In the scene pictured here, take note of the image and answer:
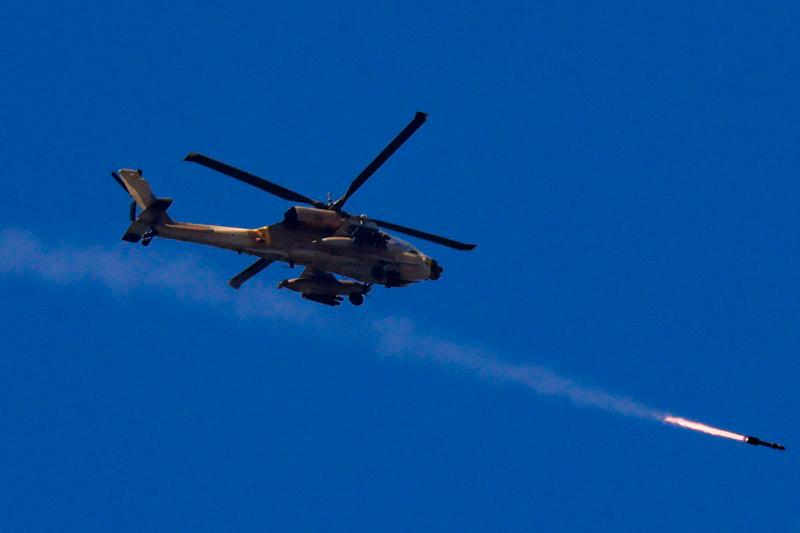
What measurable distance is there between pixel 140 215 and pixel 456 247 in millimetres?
13492

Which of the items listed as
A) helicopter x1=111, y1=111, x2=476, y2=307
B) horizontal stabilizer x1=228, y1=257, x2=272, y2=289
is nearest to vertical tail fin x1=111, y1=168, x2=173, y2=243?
helicopter x1=111, y1=111, x2=476, y2=307

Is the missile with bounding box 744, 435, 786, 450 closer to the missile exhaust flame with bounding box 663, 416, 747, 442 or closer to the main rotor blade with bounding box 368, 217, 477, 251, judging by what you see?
the missile exhaust flame with bounding box 663, 416, 747, 442

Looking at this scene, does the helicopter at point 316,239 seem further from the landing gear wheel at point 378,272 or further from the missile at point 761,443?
the missile at point 761,443

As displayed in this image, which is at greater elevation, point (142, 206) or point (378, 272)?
point (378, 272)

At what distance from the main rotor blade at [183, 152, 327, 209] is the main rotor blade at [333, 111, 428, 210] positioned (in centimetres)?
123

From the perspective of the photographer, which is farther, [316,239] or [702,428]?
[702,428]

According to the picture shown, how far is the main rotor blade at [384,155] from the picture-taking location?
55.6 metres

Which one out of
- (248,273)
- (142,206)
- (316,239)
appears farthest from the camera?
(248,273)

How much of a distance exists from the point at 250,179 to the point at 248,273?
7612 millimetres

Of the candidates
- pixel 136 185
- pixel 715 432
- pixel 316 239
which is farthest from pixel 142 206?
pixel 715 432

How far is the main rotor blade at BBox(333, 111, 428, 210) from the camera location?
55.6m

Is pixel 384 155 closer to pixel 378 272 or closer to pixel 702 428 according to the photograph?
pixel 378 272

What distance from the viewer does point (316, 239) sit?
58750 mm

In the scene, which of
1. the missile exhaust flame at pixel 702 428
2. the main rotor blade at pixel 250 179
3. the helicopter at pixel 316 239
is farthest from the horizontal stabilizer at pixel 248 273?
the missile exhaust flame at pixel 702 428
